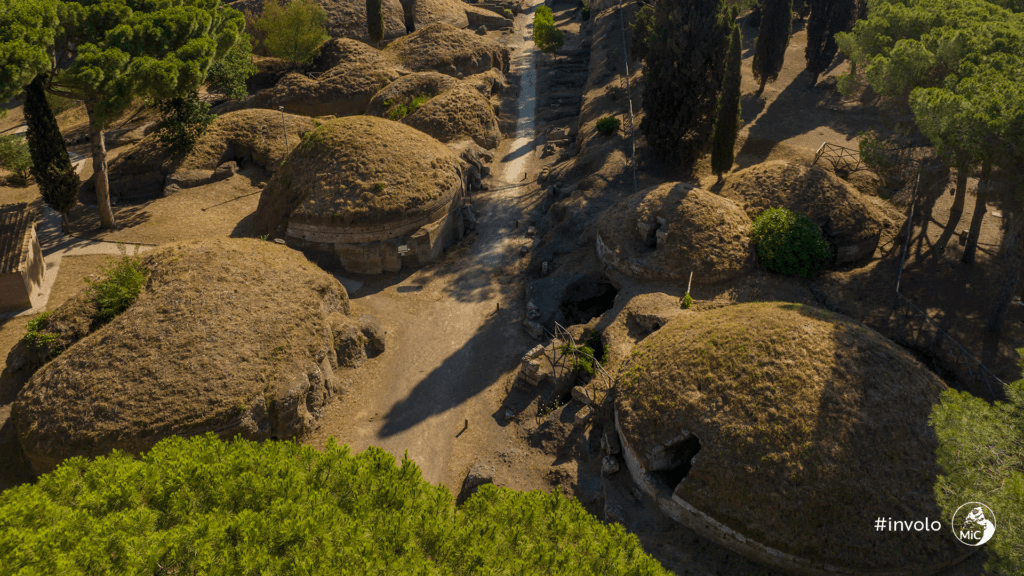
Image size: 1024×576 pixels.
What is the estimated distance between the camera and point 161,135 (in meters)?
38.3

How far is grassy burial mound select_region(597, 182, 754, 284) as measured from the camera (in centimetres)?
2661

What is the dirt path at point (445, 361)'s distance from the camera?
75.0 feet

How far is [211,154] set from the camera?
39125 millimetres

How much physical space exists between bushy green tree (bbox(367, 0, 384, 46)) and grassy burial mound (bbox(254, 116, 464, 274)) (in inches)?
1214

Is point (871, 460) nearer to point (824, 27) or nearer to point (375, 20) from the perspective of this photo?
point (824, 27)

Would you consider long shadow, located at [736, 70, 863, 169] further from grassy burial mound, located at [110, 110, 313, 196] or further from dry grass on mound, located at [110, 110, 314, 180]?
grassy burial mound, located at [110, 110, 313, 196]

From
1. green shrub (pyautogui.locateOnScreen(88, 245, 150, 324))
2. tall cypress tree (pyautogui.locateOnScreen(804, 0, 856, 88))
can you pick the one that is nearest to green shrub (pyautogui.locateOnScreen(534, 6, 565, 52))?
tall cypress tree (pyautogui.locateOnScreen(804, 0, 856, 88))

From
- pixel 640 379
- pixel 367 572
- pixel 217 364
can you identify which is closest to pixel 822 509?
pixel 640 379

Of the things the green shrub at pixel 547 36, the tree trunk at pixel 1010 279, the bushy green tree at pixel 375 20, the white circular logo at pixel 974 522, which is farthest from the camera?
the green shrub at pixel 547 36

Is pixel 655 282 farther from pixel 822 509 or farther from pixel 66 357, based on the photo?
pixel 66 357

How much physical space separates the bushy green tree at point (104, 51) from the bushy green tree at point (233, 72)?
959 cm

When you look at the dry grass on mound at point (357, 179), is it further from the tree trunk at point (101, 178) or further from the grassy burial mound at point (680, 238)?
the grassy burial mound at point (680, 238)

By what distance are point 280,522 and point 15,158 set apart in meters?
39.4

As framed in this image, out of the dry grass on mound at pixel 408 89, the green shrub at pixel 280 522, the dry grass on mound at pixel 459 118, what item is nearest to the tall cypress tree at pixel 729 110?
the dry grass on mound at pixel 459 118
